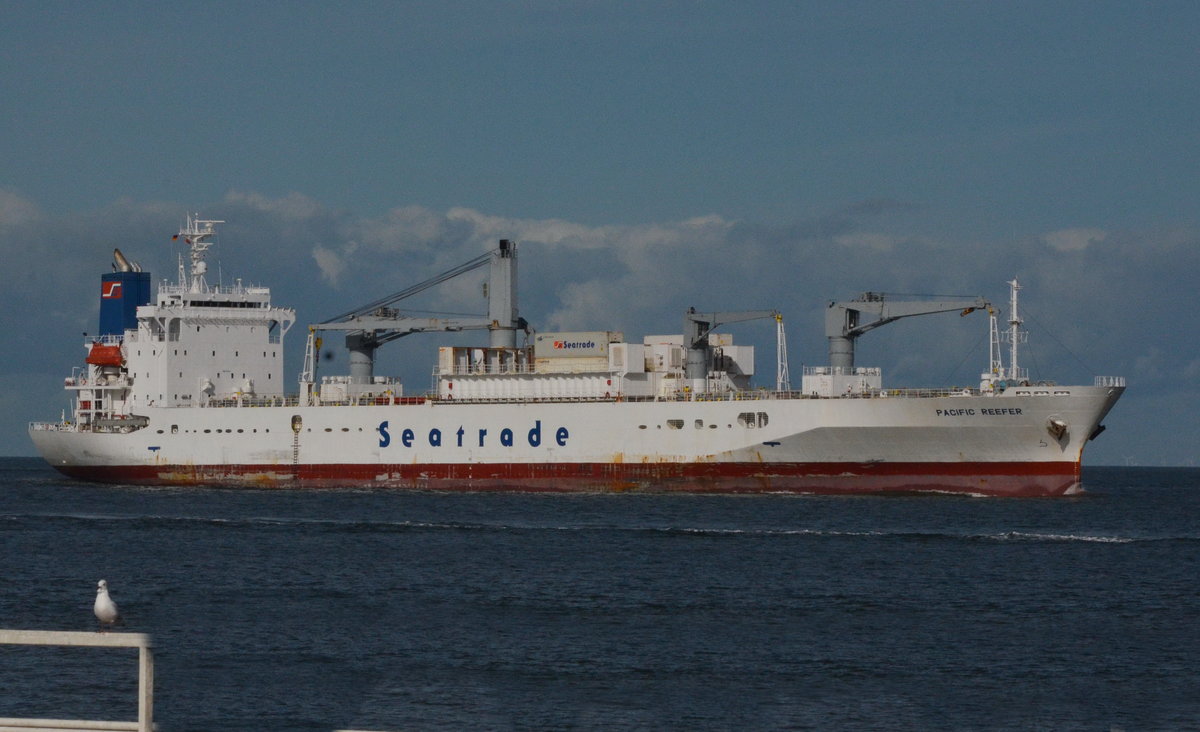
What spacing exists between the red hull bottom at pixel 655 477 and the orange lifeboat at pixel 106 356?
451 centimetres

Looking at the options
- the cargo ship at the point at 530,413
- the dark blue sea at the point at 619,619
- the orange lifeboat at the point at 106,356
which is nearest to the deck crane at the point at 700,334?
the cargo ship at the point at 530,413

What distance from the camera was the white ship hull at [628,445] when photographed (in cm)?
4922

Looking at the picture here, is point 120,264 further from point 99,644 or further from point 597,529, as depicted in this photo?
point 99,644

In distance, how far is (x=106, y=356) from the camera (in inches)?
2517

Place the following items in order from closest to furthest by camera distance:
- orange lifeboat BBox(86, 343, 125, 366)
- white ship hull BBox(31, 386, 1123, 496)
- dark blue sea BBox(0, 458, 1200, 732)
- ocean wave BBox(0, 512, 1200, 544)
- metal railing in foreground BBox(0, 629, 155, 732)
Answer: metal railing in foreground BBox(0, 629, 155, 732), dark blue sea BBox(0, 458, 1200, 732), ocean wave BBox(0, 512, 1200, 544), white ship hull BBox(31, 386, 1123, 496), orange lifeboat BBox(86, 343, 125, 366)

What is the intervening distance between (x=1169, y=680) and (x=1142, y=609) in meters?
6.74

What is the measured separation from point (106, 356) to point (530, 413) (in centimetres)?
2040

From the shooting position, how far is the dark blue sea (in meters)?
19.6

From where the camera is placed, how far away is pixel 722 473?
172 feet

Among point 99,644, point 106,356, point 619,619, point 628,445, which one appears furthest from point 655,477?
point 99,644

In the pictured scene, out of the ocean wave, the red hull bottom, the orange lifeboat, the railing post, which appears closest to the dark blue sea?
the ocean wave

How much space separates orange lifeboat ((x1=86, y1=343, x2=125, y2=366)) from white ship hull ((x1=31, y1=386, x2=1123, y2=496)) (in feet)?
10.7

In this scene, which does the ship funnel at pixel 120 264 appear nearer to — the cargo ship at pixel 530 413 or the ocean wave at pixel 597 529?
the cargo ship at pixel 530 413

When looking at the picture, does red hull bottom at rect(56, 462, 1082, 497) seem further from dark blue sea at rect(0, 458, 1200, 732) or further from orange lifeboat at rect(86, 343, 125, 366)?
orange lifeboat at rect(86, 343, 125, 366)
